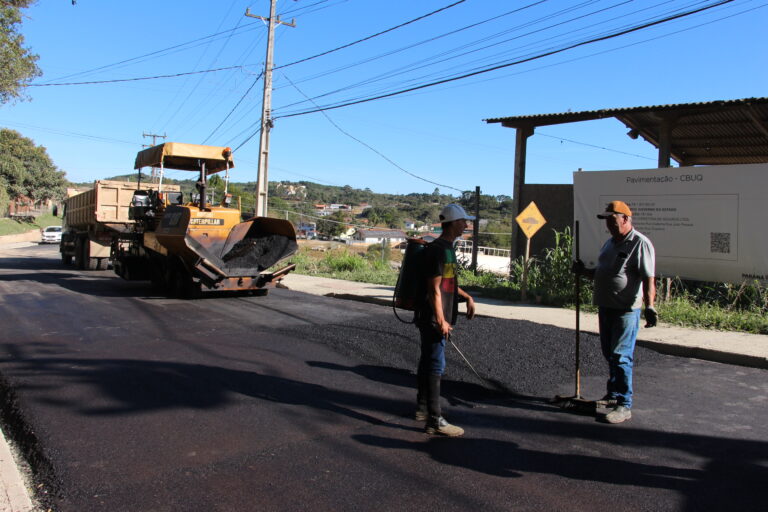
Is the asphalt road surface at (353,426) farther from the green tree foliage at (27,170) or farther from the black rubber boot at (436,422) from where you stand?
the green tree foliage at (27,170)

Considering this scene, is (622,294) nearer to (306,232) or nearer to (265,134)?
(265,134)

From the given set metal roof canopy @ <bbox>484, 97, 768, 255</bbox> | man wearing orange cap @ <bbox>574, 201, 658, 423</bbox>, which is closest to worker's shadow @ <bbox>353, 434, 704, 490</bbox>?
man wearing orange cap @ <bbox>574, 201, 658, 423</bbox>

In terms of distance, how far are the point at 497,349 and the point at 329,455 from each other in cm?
370

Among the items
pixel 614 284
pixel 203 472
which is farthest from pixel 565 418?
pixel 203 472

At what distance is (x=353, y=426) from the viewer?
4629 mm

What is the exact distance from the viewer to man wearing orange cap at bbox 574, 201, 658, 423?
489 cm

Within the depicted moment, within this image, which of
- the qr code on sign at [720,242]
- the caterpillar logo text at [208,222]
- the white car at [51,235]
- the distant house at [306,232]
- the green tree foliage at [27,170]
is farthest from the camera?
the distant house at [306,232]

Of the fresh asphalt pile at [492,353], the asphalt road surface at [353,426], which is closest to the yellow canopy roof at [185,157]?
the asphalt road surface at [353,426]

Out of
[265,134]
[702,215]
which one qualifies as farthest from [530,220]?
[265,134]

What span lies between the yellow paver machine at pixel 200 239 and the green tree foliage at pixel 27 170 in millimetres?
47375

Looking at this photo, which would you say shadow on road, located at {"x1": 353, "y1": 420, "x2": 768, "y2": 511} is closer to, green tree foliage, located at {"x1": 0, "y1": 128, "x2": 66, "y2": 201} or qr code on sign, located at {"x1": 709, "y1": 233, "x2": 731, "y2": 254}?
qr code on sign, located at {"x1": 709, "y1": 233, "x2": 731, "y2": 254}

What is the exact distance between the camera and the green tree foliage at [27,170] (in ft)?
176

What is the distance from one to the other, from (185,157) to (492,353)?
29.2ft

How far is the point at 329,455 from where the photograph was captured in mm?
4047
